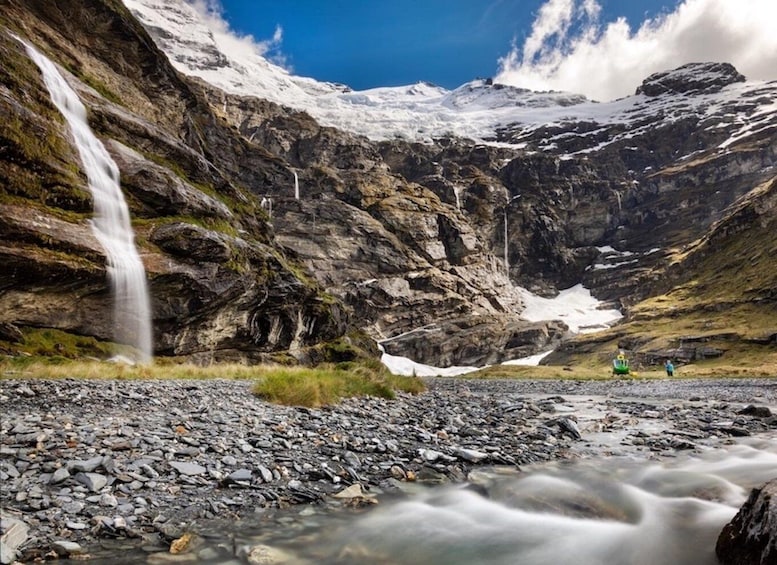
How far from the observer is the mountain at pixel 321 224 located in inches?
1214

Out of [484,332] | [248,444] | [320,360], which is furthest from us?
[484,332]

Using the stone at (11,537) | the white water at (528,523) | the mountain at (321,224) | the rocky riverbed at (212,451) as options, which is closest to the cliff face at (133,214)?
the mountain at (321,224)

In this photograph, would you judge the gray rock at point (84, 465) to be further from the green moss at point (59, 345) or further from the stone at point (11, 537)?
the green moss at point (59, 345)

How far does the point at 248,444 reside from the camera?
898 centimetres

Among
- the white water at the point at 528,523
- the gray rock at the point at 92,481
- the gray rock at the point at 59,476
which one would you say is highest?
the gray rock at the point at 59,476

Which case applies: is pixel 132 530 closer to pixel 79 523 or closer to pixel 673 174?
pixel 79 523

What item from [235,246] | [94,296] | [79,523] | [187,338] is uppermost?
[235,246]

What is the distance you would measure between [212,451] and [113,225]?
1251 inches

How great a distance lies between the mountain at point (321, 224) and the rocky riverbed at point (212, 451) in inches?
833

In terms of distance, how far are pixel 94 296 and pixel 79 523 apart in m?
30.6

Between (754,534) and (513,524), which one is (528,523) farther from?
(754,534)

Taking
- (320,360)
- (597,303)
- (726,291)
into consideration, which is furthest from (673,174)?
(320,360)

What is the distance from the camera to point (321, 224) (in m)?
117

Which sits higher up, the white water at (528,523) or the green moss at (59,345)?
the green moss at (59,345)
